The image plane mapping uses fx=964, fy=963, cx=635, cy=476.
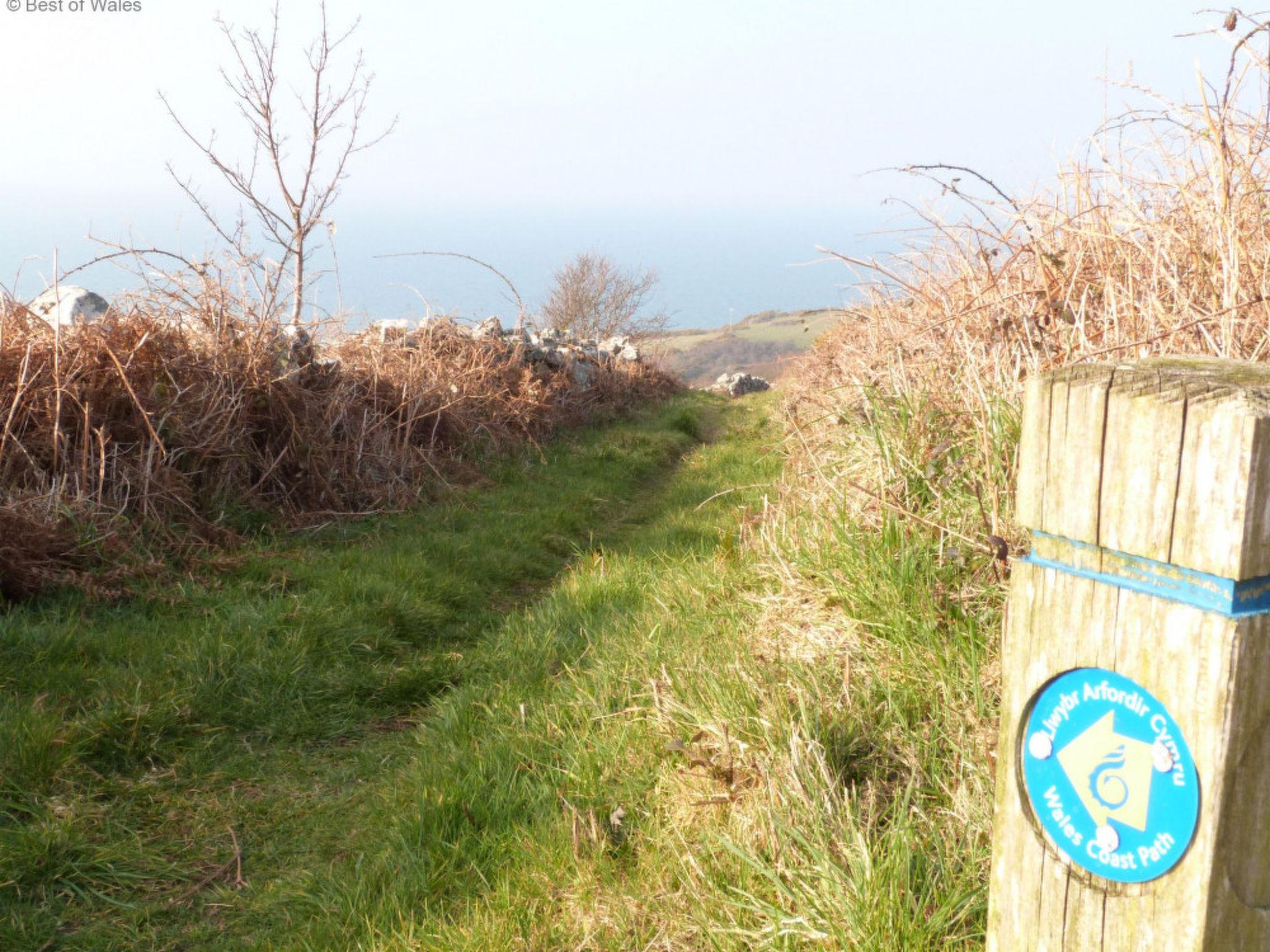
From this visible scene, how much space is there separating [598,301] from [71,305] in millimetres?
28839

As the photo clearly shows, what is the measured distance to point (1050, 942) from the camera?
63.2 inches

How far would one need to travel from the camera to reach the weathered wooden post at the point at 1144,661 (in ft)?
4.38

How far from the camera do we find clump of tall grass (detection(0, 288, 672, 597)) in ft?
19.6

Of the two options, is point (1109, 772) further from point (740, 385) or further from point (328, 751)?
point (740, 385)

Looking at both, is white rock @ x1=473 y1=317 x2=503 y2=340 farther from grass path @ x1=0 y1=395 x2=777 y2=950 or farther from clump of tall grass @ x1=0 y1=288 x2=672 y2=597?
grass path @ x1=0 y1=395 x2=777 y2=950

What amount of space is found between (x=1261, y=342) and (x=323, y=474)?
6.71 meters

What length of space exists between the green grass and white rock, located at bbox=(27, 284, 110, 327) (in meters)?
2.90

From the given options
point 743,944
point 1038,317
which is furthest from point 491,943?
point 1038,317

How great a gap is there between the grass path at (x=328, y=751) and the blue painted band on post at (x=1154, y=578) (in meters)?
1.98

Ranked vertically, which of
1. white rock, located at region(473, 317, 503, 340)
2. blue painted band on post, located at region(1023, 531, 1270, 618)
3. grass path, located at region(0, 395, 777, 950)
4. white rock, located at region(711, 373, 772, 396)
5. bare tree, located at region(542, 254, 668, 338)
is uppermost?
bare tree, located at region(542, 254, 668, 338)

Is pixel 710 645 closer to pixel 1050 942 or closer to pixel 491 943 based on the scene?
pixel 491 943

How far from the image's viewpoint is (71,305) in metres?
7.61

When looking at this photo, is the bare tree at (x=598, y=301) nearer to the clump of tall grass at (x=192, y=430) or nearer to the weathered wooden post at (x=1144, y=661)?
the clump of tall grass at (x=192, y=430)

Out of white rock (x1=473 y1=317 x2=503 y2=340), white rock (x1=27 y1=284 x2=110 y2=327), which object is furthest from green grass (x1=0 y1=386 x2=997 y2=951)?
white rock (x1=473 y1=317 x2=503 y2=340)
